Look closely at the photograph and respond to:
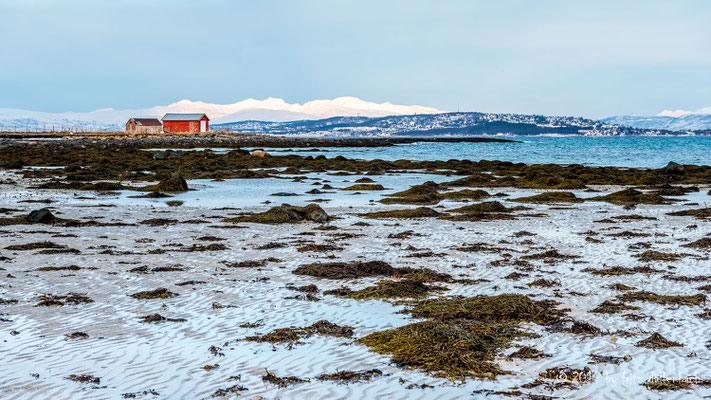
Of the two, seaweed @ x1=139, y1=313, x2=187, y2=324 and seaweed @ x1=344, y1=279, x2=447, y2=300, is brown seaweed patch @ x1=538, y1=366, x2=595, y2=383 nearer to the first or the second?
seaweed @ x1=344, y1=279, x2=447, y2=300

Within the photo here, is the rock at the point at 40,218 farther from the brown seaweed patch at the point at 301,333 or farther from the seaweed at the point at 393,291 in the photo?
the brown seaweed patch at the point at 301,333

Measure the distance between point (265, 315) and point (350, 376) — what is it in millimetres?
2661

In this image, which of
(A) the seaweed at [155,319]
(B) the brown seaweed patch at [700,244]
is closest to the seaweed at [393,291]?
(A) the seaweed at [155,319]

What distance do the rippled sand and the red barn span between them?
11643cm

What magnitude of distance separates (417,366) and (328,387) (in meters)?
1.10

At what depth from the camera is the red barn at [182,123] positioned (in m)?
129

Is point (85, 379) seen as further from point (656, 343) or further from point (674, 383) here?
point (656, 343)

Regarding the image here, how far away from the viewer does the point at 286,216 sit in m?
18.3

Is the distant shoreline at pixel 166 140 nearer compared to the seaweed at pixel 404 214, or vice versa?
the seaweed at pixel 404 214

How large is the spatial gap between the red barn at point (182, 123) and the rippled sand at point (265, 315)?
11643cm

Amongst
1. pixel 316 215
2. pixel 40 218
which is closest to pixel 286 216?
pixel 316 215

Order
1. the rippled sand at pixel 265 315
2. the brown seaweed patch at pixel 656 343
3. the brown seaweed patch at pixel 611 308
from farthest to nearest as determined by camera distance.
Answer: the brown seaweed patch at pixel 611 308 → the brown seaweed patch at pixel 656 343 → the rippled sand at pixel 265 315

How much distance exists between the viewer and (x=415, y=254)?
13.5m

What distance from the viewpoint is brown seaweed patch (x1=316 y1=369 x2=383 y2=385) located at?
6537 millimetres
